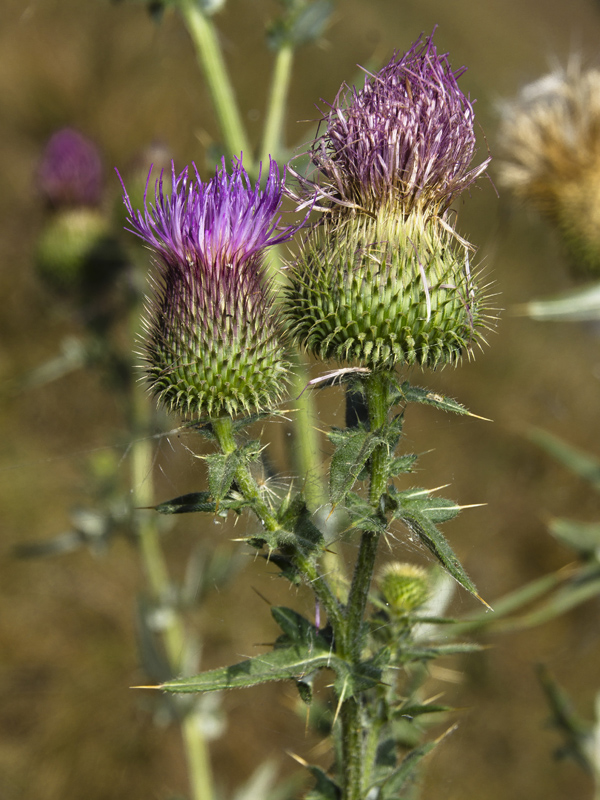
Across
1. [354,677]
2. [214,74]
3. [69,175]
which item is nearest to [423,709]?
[354,677]

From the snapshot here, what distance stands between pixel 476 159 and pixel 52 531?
687 centimetres

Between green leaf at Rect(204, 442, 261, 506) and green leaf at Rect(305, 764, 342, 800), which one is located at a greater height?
green leaf at Rect(204, 442, 261, 506)

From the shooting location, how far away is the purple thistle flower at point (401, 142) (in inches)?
53.8

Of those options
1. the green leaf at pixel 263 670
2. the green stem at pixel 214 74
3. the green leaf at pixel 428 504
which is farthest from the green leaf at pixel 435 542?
the green stem at pixel 214 74

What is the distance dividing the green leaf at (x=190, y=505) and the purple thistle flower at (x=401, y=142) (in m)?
0.66

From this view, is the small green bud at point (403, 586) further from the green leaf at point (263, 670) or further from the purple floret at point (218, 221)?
the purple floret at point (218, 221)

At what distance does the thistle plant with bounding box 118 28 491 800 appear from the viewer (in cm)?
130

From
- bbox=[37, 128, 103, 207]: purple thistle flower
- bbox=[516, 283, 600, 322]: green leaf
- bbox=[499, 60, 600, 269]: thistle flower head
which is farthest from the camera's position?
bbox=[37, 128, 103, 207]: purple thistle flower

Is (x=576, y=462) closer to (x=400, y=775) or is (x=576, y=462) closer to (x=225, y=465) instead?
(x=400, y=775)

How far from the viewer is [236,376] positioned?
141 centimetres

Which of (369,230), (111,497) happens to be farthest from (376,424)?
(111,497)

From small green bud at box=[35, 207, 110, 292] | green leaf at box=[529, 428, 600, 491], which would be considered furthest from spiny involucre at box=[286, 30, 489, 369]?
small green bud at box=[35, 207, 110, 292]

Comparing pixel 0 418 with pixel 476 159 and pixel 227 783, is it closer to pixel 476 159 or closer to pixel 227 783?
pixel 227 783

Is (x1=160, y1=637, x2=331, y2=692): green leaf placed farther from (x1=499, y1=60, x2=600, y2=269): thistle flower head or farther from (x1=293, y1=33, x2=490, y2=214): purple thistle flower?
(x1=499, y1=60, x2=600, y2=269): thistle flower head
